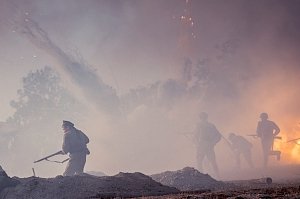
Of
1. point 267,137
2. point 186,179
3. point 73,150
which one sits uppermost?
point 267,137

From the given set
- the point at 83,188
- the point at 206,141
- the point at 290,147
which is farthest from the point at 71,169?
the point at 290,147

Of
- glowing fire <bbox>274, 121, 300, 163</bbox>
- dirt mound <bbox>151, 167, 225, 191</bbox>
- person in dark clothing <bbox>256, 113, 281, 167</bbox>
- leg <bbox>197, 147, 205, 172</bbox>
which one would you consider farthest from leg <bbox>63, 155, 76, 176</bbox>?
glowing fire <bbox>274, 121, 300, 163</bbox>

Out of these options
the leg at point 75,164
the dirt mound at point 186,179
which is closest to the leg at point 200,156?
the dirt mound at point 186,179

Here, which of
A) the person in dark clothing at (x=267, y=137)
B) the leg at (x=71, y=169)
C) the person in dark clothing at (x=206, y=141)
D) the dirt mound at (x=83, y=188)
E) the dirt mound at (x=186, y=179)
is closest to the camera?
the dirt mound at (x=83, y=188)

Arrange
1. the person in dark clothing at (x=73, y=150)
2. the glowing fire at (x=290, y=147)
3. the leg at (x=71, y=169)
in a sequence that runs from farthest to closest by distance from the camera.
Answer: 1. the glowing fire at (x=290, y=147)
2. the person in dark clothing at (x=73, y=150)
3. the leg at (x=71, y=169)

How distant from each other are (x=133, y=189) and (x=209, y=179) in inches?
455

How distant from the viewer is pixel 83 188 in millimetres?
20797

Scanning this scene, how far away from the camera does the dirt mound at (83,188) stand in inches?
786

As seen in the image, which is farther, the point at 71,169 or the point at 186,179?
the point at 71,169

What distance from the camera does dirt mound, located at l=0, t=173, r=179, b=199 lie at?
20.0 meters

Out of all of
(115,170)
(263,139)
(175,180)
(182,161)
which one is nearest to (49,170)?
(115,170)

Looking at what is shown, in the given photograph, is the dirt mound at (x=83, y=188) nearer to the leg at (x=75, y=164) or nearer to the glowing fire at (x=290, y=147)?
the leg at (x=75, y=164)

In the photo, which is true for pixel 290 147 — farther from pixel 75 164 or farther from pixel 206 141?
pixel 75 164

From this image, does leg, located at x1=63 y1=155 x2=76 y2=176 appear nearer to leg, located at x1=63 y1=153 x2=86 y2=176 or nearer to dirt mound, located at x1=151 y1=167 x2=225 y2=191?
leg, located at x1=63 y1=153 x2=86 y2=176
